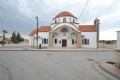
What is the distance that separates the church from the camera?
45531 mm

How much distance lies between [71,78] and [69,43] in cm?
3875

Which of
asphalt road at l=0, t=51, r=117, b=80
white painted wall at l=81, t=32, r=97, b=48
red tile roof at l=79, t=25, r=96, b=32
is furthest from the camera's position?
red tile roof at l=79, t=25, r=96, b=32

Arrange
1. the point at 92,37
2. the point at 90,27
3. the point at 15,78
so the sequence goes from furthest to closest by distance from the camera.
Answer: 1. the point at 90,27
2. the point at 92,37
3. the point at 15,78

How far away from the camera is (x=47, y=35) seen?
1912 inches

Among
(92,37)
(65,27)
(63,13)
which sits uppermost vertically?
(63,13)

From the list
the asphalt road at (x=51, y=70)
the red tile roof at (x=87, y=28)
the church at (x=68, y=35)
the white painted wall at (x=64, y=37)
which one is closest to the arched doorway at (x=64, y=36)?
the church at (x=68, y=35)

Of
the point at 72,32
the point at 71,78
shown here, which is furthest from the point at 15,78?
the point at 72,32

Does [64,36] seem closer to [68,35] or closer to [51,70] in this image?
[68,35]

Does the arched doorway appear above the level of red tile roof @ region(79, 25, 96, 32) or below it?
below

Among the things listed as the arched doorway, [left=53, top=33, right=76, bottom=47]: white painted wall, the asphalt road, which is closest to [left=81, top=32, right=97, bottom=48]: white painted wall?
[left=53, top=33, right=76, bottom=47]: white painted wall

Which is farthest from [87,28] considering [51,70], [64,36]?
[51,70]

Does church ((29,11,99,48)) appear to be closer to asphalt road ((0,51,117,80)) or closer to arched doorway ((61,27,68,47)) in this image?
arched doorway ((61,27,68,47))

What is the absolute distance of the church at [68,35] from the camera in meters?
45.5

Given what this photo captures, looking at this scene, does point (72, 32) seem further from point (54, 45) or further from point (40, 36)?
point (40, 36)
